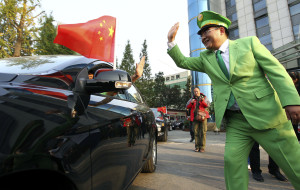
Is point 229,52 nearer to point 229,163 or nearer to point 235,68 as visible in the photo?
point 235,68

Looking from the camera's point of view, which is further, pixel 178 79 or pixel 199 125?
pixel 178 79

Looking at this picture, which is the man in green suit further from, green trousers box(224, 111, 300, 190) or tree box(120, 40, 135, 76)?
tree box(120, 40, 135, 76)

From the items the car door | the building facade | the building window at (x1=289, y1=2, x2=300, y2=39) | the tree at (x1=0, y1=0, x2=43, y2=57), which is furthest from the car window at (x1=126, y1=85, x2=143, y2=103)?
the building facade

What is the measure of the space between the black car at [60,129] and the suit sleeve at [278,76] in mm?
1188

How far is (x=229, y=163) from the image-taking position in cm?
166

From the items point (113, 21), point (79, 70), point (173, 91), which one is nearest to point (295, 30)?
point (113, 21)

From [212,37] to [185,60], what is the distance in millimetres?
397

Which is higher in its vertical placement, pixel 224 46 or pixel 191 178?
pixel 224 46

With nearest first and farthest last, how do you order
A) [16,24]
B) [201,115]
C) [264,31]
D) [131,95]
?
[131,95]
[201,115]
[16,24]
[264,31]

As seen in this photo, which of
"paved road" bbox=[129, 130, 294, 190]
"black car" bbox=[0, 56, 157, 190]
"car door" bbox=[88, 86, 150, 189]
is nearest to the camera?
"black car" bbox=[0, 56, 157, 190]

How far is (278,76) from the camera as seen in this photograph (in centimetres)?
158

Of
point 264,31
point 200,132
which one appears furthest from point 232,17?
point 200,132

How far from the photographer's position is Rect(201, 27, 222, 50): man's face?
196 cm

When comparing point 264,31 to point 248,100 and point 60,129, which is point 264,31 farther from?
point 60,129
